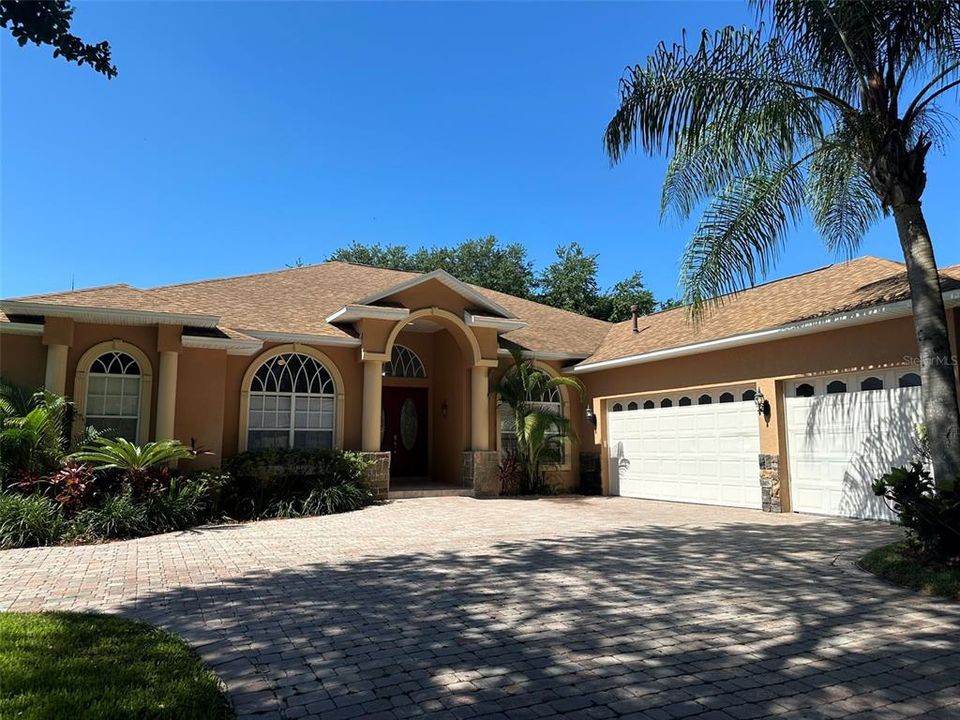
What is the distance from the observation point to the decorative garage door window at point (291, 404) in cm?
1382

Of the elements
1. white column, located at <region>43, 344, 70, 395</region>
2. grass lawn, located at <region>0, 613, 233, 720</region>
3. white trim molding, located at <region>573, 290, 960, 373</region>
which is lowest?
grass lawn, located at <region>0, 613, 233, 720</region>

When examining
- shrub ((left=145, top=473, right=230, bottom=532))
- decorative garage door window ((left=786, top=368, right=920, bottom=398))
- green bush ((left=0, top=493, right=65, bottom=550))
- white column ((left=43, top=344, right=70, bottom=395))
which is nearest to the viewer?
green bush ((left=0, top=493, right=65, bottom=550))

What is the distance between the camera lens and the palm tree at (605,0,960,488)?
23.1 feet

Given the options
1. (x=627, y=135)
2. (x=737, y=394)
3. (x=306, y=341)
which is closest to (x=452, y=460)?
(x=306, y=341)

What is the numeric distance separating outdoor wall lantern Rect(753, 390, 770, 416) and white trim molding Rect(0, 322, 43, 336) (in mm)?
13564

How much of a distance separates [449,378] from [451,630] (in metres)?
11.7

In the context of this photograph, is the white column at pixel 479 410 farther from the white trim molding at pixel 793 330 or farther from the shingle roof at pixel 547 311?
the white trim molding at pixel 793 330

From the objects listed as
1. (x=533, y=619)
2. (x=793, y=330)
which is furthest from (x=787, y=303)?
(x=533, y=619)

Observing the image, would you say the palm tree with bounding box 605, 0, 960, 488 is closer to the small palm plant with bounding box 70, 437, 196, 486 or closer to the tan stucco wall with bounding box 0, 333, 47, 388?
the small palm plant with bounding box 70, 437, 196, 486

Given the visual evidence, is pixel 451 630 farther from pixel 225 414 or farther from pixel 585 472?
pixel 585 472

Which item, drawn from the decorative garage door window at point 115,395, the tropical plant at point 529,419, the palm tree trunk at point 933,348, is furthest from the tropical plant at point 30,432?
the palm tree trunk at point 933,348

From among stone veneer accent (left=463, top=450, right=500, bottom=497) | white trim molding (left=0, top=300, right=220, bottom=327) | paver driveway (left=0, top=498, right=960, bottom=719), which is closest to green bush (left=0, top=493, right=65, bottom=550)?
paver driveway (left=0, top=498, right=960, bottom=719)

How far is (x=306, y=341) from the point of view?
14.0 m

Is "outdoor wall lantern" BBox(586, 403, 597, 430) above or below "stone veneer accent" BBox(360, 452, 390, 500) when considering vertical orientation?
above
